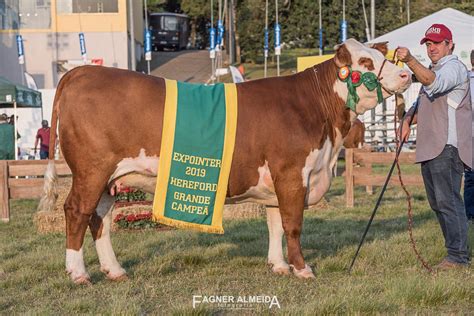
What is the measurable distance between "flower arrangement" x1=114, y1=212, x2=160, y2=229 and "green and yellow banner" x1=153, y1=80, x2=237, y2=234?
4.02 meters

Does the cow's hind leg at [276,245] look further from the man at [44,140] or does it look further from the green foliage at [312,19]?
the green foliage at [312,19]

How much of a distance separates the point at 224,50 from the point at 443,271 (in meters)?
53.6

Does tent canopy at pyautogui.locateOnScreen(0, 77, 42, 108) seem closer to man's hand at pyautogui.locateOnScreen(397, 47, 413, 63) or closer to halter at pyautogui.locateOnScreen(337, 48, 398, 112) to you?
halter at pyautogui.locateOnScreen(337, 48, 398, 112)

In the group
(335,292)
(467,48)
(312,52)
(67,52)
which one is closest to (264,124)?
(335,292)

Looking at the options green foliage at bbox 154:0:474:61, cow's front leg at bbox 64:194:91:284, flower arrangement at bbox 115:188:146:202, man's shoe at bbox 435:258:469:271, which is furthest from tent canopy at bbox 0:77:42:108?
green foliage at bbox 154:0:474:61

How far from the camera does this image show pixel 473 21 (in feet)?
77.2

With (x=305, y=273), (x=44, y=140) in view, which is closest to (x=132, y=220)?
(x=305, y=273)

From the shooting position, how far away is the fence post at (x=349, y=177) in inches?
570

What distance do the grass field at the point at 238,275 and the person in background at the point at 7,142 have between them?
28.3 ft

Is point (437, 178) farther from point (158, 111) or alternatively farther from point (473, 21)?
point (473, 21)

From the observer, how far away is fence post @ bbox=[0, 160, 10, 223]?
13.8 metres

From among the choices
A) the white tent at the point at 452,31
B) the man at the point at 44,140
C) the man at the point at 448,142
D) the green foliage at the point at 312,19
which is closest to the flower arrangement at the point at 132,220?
the man at the point at 448,142

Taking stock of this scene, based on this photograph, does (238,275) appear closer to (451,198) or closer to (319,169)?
(319,169)

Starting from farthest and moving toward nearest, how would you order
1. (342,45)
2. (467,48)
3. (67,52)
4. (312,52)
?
(312,52) → (67,52) → (467,48) → (342,45)
